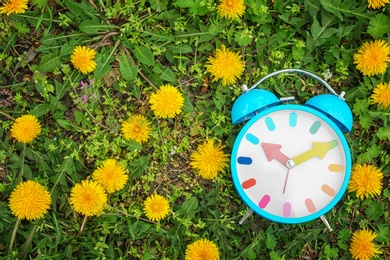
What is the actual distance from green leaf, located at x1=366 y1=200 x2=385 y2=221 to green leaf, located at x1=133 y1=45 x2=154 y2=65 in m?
1.19

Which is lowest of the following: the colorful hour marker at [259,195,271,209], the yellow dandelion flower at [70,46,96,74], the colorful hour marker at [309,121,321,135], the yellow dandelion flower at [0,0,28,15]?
the colorful hour marker at [259,195,271,209]

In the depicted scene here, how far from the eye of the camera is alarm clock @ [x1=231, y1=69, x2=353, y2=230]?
2088mm

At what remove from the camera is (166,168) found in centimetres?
224

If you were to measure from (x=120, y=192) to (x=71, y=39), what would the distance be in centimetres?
71

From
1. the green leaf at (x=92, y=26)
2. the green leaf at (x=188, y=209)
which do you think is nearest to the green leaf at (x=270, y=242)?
the green leaf at (x=188, y=209)

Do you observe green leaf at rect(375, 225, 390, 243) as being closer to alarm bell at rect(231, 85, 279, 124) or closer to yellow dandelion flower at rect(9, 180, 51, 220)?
alarm bell at rect(231, 85, 279, 124)

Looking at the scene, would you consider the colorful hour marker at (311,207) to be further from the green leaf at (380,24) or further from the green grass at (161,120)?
the green leaf at (380,24)

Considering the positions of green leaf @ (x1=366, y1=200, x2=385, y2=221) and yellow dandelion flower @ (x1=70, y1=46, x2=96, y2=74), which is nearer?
yellow dandelion flower @ (x1=70, y1=46, x2=96, y2=74)

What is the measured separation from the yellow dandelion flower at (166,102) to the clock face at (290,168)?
30 centimetres

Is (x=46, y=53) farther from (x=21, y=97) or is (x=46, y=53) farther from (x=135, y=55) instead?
(x=135, y=55)

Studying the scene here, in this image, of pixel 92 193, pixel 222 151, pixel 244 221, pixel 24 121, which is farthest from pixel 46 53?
pixel 244 221

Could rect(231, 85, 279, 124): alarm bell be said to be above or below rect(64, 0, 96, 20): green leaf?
below

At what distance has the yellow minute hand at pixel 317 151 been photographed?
207cm

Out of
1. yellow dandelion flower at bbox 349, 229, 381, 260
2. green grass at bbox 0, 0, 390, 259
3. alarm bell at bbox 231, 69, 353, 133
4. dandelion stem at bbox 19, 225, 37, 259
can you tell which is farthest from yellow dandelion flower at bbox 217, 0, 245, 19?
dandelion stem at bbox 19, 225, 37, 259
